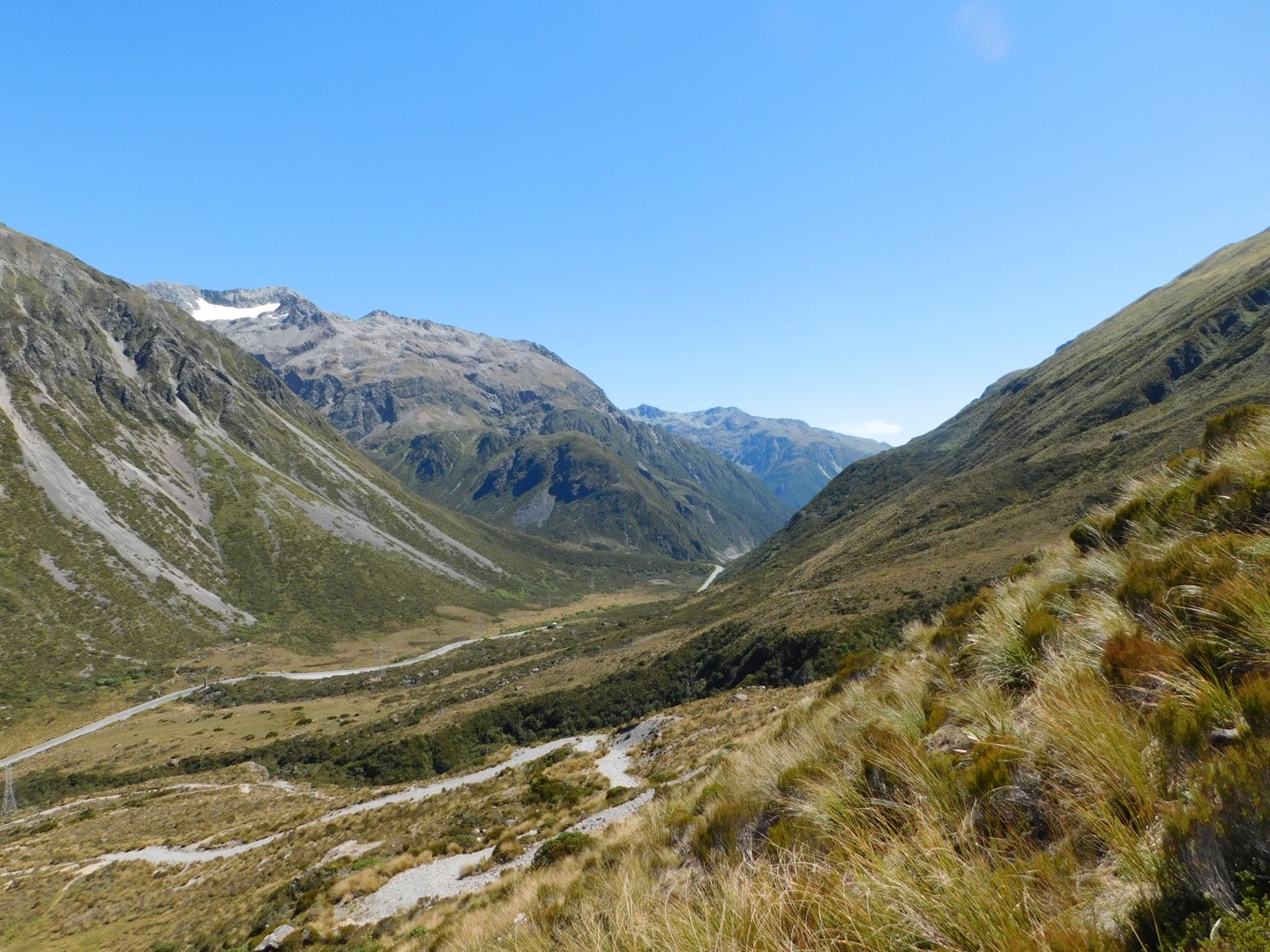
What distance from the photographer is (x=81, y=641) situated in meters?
86.8

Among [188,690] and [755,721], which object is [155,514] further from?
[755,721]

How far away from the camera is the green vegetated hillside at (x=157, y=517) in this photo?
9275cm

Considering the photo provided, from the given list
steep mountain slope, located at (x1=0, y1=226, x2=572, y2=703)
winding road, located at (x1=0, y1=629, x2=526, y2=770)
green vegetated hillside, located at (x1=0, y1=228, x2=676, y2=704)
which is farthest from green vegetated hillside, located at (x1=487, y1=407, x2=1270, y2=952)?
steep mountain slope, located at (x1=0, y1=226, x2=572, y2=703)

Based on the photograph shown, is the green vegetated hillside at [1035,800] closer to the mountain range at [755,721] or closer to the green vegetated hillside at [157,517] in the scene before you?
the mountain range at [755,721]

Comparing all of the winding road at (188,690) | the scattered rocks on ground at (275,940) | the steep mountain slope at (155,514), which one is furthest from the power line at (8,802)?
the scattered rocks on ground at (275,940)

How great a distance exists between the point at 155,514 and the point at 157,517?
0.95 meters

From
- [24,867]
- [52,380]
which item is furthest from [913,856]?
[52,380]

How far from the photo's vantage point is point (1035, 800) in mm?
3871

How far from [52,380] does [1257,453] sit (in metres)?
196

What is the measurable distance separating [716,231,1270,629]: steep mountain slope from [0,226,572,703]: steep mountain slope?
320 ft

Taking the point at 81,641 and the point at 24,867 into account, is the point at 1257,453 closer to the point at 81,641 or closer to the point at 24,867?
the point at 24,867

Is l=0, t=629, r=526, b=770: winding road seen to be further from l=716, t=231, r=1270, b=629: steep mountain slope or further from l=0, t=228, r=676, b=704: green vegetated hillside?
l=716, t=231, r=1270, b=629: steep mountain slope

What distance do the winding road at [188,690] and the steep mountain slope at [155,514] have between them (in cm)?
1295

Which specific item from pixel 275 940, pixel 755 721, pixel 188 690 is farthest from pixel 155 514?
pixel 755 721
